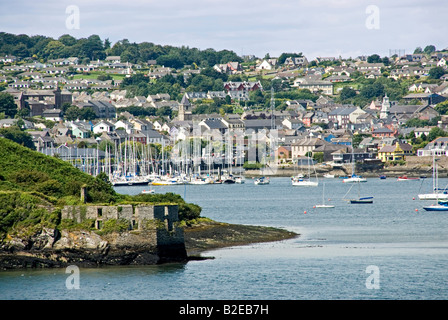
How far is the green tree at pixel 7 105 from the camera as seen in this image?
171 meters

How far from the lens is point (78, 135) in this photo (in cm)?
15962

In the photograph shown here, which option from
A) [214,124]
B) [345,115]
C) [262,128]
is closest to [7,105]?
[214,124]

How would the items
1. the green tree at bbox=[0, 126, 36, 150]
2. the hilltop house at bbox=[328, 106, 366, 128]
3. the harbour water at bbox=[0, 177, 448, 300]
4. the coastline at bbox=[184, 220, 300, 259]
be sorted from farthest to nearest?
1. the hilltop house at bbox=[328, 106, 366, 128]
2. the green tree at bbox=[0, 126, 36, 150]
3. the coastline at bbox=[184, 220, 300, 259]
4. the harbour water at bbox=[0, 177, 448, 300]

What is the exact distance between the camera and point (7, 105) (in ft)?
563

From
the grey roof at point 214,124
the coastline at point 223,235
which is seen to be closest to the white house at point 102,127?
the grey roof at point 214,124

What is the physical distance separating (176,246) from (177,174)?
94204mm

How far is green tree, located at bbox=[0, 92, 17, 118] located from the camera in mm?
171375

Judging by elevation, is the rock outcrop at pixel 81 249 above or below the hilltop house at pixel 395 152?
below

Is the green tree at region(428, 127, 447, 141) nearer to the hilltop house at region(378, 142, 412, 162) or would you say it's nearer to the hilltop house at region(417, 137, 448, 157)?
the hilltop house at region(417, 137, 448, 157)

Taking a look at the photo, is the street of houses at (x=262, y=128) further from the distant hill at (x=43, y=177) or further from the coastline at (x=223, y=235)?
the coastline at (x=223, y=235)

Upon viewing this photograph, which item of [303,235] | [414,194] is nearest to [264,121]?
[414,194]

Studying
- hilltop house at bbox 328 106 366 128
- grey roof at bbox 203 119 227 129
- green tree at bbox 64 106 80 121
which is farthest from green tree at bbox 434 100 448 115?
green tree at bbox 64 106 80 121

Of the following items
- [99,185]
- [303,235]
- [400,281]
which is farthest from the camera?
[303,235]
